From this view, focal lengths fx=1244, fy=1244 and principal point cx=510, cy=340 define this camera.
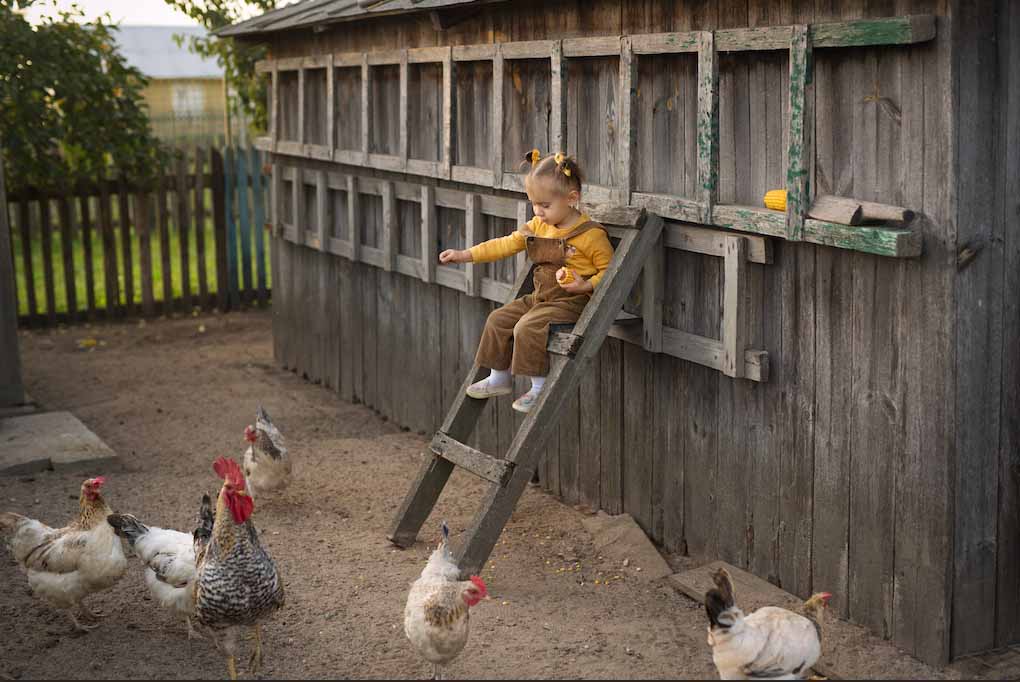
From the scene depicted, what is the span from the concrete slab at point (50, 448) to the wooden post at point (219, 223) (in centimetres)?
579

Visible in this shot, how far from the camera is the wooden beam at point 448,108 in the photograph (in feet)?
26.7

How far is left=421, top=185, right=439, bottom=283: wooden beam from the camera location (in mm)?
8633

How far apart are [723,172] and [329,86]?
4941mm

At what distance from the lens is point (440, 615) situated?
16.0ft

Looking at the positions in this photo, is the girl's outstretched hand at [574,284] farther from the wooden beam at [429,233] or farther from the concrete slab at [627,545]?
the wooden beam at [429,233]

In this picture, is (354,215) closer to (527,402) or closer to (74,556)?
(527,402)

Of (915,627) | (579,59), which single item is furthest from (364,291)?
(915,627)

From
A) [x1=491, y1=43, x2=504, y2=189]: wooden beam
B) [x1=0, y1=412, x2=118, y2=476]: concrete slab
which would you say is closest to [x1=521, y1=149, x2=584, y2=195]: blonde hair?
[x1=491, y1=43, x2=504, y2=189]: wooden beam

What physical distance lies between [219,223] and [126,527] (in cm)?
958

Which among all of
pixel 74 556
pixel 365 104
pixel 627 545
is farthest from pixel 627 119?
pixel 365 104

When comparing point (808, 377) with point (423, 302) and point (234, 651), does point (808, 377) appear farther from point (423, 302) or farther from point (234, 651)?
point (423, 302)

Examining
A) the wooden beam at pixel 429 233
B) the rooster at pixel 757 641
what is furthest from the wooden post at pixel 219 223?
the rooster at pixel 757 641

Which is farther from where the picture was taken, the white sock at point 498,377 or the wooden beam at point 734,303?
the white sock at point 498,377

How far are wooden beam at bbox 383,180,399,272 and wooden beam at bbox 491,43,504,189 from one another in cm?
168
